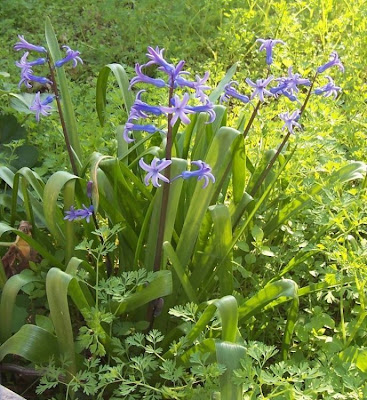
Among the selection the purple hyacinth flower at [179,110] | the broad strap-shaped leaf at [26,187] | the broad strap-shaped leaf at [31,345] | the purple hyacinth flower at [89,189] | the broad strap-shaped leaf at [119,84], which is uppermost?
the purple hyacinth flower at [179,110]

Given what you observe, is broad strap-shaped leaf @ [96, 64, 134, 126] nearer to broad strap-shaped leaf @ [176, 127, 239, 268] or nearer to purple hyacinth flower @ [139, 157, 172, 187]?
broad strap-shaped leaf @ [176, 127, 239, 268]

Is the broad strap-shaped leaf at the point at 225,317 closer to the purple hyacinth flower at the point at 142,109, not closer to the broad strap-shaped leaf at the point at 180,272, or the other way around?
the broad strap-shaped leaf at the point at 180,272

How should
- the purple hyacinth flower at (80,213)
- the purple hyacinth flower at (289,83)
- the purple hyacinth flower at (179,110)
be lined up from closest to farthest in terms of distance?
the purple hyacinth flower at (179,110) < the purple hyacinth flower at (80,213) < the purple hyacinth flower at (289,83)

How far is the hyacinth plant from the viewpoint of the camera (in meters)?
1.74

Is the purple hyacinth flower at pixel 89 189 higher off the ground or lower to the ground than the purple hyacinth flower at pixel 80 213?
higher

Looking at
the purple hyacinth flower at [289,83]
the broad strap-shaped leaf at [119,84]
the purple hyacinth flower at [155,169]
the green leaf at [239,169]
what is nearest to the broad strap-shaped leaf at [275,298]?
the green leaf at [239,169]

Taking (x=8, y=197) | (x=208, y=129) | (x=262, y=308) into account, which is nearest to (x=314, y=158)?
(x=208, y=129)

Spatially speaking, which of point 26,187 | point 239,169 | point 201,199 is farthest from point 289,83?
point 26,187

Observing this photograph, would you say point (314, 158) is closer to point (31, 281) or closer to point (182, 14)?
point (31, 281)

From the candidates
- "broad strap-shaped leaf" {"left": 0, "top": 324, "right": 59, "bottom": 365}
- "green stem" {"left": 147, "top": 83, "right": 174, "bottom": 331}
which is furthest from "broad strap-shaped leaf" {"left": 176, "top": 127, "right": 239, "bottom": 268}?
"broad strap-shaped leaf" {"left": 0, "top": 324, "right": 59, "bottom": 365}

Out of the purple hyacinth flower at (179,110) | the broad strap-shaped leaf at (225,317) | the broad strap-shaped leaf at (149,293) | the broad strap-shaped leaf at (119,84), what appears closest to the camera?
the purple hyacinth flower at (179,110)

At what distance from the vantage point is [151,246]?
2.05m

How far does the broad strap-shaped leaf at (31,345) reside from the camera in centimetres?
186

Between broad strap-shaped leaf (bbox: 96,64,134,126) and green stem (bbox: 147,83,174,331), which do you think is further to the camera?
broad strap-shaped leaf (bbox: 96,64,134,126)
